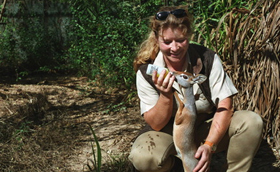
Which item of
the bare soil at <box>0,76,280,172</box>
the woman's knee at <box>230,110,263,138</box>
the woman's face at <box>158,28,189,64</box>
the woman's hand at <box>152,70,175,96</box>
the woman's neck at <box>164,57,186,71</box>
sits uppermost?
the woman's face at <box>158,28,189,64</box>

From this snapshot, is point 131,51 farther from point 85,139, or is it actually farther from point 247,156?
point 247,156

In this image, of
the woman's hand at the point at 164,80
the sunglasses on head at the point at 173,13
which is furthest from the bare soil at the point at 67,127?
the sunglasses on head at the point at 173,13

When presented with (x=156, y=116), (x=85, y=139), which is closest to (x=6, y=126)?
(x=85, y=139)

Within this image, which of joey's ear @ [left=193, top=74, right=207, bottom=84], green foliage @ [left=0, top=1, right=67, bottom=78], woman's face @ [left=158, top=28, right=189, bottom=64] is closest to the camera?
joey's ear @ [left=193, top=74, right=207, bottom=84]

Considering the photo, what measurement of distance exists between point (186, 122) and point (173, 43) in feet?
1.67

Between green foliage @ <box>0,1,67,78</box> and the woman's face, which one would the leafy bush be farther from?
the woman's face

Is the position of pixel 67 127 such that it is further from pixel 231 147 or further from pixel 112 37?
pixel 231 147

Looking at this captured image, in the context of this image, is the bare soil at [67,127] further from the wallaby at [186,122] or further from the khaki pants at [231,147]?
the wallaby at [186,122]

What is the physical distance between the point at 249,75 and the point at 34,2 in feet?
13.8

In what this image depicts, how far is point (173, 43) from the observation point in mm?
2254

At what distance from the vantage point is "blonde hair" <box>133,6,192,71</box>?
229cm

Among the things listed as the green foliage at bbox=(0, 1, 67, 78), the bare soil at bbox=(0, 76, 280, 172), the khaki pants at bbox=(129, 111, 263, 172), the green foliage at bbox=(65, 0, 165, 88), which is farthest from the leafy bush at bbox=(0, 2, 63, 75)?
the khaki pants at bbox=(129, 111, 263, 172)

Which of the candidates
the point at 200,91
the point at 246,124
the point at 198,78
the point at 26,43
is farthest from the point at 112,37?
the point at 198,78

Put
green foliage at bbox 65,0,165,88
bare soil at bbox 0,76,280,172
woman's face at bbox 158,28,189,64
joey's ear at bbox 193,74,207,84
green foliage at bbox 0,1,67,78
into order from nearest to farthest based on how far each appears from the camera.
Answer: joey's ear at bbox 193,74,207,84, woman's face at bbox 158,28,189,64, bare soil at bbox 0,76,280,172, green foliage at bbox 65,0,165,88, green foliage at bbox 0,1,67,78
